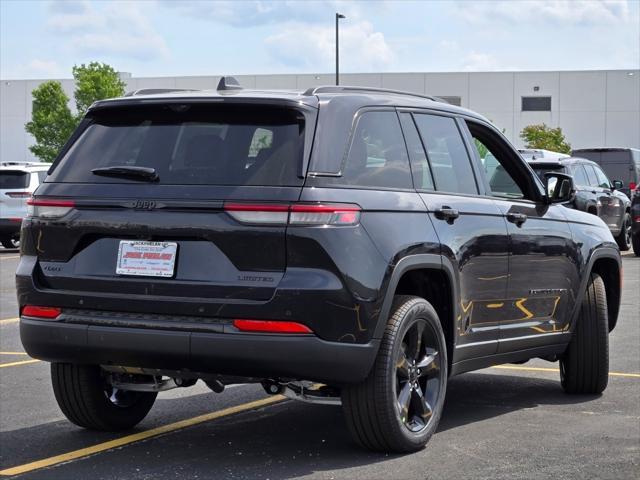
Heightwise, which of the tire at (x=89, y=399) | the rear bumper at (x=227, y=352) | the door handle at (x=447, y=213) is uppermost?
the door handle at (x=447, y=213)

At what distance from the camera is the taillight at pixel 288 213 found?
18.4ft

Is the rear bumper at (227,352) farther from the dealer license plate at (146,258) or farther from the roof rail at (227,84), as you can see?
the roof rail at (227,84)

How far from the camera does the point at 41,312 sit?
6.10 metres

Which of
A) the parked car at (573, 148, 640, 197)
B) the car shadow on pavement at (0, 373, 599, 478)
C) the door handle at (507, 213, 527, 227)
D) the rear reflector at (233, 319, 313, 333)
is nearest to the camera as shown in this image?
the rear reflector at (233, 319, 313, 333)

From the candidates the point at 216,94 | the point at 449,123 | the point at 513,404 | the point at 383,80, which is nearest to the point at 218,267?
the point at 216,94

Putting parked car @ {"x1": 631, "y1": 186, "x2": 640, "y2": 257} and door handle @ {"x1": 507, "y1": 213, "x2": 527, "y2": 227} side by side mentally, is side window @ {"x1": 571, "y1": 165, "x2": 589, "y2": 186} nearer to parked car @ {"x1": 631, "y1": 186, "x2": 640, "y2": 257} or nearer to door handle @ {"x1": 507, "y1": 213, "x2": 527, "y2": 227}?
parked car @ {"x1": 631, "y1": 186, "x2": 640, "y2": 257}

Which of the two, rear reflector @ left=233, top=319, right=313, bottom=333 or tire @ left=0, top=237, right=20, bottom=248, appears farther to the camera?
tire @ left=0, top=237, right=20, bottom=248

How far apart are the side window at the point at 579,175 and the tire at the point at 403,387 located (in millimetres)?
17132

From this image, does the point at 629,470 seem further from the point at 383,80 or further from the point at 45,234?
the point at 383,80

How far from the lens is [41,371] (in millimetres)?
9281

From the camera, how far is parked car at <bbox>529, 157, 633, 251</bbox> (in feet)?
72.8

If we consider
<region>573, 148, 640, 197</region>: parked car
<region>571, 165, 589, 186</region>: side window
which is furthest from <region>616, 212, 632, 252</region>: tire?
<region>573, 148, 640, 197</region>: parked car

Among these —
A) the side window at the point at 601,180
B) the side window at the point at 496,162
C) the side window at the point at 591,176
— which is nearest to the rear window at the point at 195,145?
the side window at the point at 496,162

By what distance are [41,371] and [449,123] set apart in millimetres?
3918
